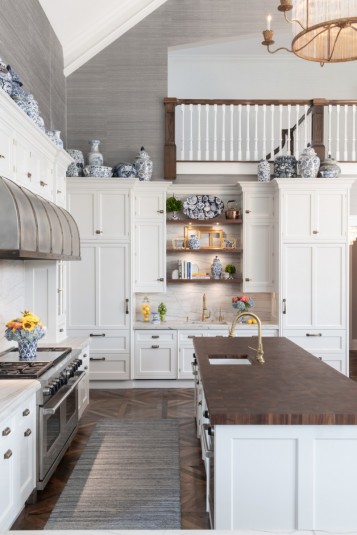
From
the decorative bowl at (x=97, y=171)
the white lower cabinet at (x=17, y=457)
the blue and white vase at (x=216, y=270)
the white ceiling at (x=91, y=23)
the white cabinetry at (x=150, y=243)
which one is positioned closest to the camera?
the white lower cabinet at (x=17, y=457)

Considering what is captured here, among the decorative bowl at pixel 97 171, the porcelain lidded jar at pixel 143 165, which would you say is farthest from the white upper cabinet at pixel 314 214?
the decorative bowl at pixel 97 171

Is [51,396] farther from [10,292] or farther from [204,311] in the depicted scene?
[204,311]

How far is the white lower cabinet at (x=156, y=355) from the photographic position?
22.5ft

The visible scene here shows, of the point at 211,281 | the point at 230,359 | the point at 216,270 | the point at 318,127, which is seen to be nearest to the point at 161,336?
the point at 211,281

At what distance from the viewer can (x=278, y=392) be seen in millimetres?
2910

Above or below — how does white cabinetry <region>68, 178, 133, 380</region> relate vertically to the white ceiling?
below

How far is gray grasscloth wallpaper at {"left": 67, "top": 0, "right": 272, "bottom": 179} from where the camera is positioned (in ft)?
24.3

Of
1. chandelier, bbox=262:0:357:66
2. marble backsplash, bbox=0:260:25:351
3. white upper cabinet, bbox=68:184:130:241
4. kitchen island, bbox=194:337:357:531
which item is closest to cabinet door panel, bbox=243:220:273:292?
white upper cabinet, bbox=68:184:130:241

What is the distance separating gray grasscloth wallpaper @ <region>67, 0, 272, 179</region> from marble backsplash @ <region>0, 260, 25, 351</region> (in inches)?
119

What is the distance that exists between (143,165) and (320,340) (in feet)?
11.3

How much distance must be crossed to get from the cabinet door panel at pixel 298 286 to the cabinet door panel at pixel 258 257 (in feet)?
1.22

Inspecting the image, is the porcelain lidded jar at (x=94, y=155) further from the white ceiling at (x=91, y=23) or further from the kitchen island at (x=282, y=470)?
the kitchen island at (x=282, y=470)

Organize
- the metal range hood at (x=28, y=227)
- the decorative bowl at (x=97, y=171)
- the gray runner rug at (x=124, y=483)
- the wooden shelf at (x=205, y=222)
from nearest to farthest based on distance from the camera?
the metal range hood at (x=28, y=227)
the gray runner rug at (x=124, y=483)
the decorative bowl at (x=97, y=171)
the wooden shelf at (x=205, y=222)

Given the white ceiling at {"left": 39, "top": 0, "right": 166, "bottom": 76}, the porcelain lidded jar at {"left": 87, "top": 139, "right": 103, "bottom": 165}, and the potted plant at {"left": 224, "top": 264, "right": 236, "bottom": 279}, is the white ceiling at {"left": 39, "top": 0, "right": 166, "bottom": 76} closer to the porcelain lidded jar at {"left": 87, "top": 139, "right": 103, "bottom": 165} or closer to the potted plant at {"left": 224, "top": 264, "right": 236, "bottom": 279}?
the porcelain lidded jar at {"left": 87, "top": 139, "right": 103, "bottom": 165}
